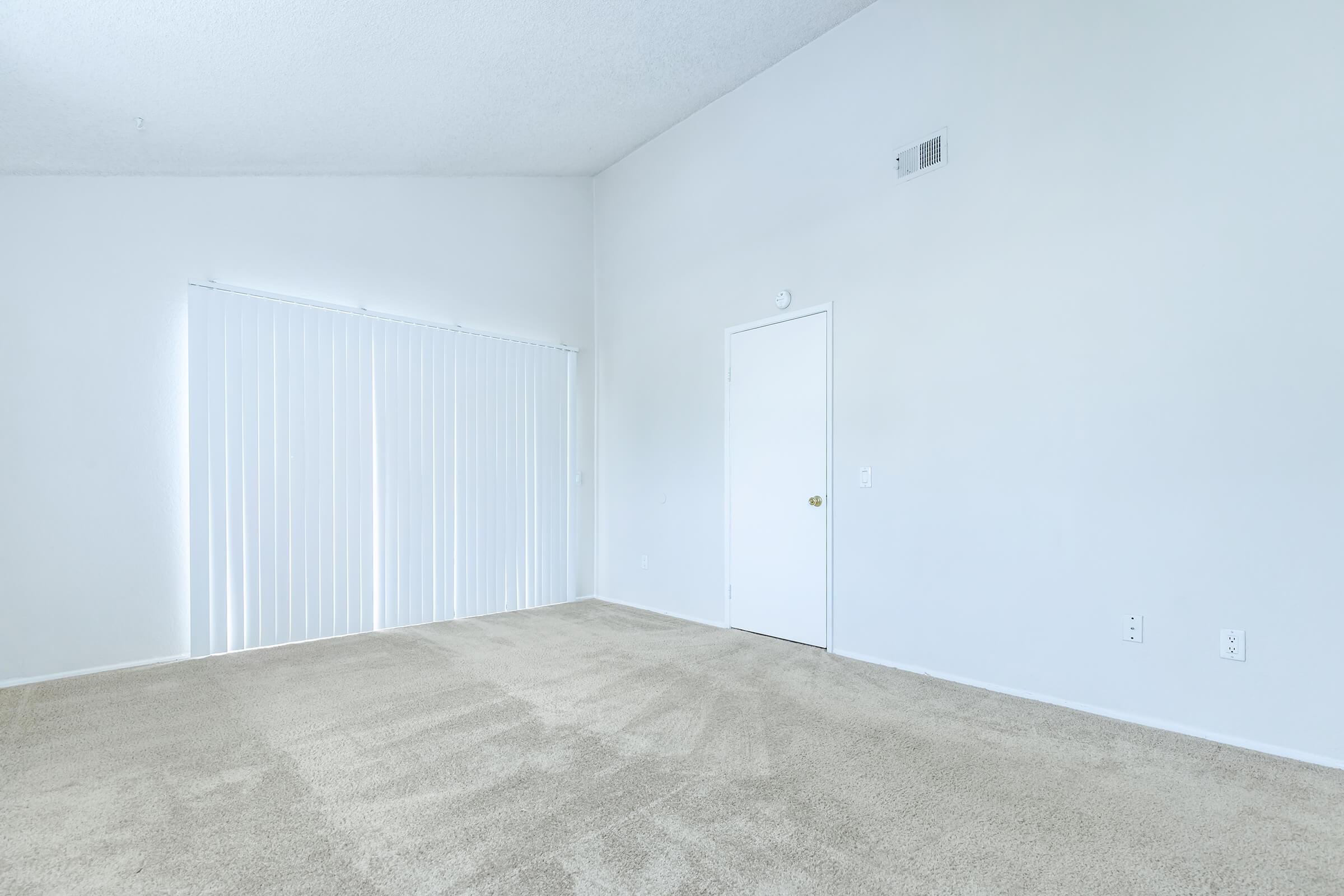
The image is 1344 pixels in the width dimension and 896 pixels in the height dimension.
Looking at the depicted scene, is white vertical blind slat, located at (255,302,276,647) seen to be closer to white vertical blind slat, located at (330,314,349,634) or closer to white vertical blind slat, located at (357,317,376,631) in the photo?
white vertical blind slat, located at (330,314,349,634)

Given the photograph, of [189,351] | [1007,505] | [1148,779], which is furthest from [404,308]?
[1148,779]

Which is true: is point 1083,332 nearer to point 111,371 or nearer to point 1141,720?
point 1141,720

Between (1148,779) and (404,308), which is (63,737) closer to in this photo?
(404,308)

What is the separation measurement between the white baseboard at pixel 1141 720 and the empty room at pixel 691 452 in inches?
0.7

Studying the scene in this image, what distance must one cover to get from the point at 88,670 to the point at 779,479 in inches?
157


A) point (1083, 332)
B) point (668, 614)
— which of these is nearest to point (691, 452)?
point (668, 614)

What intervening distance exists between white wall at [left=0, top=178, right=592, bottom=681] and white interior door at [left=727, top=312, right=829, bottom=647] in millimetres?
2763

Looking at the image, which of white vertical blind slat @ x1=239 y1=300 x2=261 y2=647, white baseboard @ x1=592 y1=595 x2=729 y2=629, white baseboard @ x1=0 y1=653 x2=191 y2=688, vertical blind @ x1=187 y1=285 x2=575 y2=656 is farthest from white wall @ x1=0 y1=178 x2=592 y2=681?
white baseboard @ x1=592 y1=595 x2=729 y2=629

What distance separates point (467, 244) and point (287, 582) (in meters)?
2.70

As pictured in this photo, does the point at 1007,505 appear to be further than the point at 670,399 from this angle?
No

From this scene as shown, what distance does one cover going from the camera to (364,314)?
4.35m

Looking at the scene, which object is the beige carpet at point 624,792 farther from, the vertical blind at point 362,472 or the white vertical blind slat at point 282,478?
the vertical blind at point 362,472

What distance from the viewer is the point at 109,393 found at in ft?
11.5

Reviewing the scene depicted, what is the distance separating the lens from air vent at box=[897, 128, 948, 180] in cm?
337
